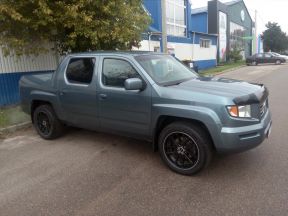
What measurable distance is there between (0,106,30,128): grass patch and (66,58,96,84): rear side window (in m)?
2.65

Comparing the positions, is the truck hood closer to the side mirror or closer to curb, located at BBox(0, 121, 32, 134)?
the side mirror

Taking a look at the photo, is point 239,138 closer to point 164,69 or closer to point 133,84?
point 133,84

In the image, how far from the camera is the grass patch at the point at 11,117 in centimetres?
748

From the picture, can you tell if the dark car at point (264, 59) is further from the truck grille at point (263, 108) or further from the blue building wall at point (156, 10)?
the truck grille at point (263, 108)

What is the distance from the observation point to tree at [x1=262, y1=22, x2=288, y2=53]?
61.7 metres

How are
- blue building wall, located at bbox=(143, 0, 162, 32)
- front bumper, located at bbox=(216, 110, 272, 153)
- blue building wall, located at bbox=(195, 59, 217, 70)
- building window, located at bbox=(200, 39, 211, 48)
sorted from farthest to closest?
building window, located at bbox=(200, 39, 211, 48)
blue building wall, located at bbox=(195, 59, 217, 70)
blue building wall, located at bbox=(143, 0, 162, 32)
front bumper, located at bbox=(216, 110, 272, 153)

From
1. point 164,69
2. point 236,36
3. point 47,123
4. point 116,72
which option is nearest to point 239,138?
point 164,69

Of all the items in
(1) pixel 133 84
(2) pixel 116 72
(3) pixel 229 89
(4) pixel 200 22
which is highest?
(4) pixel 200 22

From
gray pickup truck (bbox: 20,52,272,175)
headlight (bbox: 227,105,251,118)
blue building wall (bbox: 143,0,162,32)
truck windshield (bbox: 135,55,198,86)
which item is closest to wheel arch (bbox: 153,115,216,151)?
gray pickup truck (bbox: 20,52,272,175)

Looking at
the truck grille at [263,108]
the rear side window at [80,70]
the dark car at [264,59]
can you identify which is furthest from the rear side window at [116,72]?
the dark car at [264,59]

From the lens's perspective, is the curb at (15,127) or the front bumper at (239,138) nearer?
the front bumper at (239,138)

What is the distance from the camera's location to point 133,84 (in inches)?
173

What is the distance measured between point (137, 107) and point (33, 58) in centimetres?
714

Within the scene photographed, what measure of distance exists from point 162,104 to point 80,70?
1.95 metres
